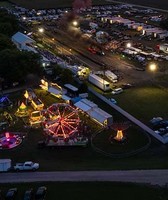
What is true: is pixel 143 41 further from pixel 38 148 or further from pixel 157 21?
pixel 38 148

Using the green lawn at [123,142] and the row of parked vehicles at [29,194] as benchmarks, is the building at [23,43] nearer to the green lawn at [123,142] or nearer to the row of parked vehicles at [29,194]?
the green lawn at [123,142]

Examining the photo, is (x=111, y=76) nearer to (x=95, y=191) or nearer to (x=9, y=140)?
(x=9, y=140)

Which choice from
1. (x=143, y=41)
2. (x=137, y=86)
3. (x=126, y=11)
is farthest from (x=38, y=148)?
(x=126, y=11)

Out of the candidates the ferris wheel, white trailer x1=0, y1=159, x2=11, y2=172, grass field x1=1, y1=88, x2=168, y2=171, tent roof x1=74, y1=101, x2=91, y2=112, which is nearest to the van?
tent roof x1=74, y1=101, x2=91, y2=112

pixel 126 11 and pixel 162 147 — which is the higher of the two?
pixel 162 147

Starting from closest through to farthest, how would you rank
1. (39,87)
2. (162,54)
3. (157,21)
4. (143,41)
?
(39,87), (162,54), (143,41), (157,21)

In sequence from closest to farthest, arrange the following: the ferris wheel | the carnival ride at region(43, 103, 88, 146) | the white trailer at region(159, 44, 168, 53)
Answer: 1. the carnival ride at region(43, 103, 88, 146)
2. the ferris wheel
3. the white trailer at region(159, 44, 168, 53)

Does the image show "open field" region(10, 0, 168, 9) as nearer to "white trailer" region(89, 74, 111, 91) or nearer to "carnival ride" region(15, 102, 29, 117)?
"white trailer" region(89, 74, 111, 91)
